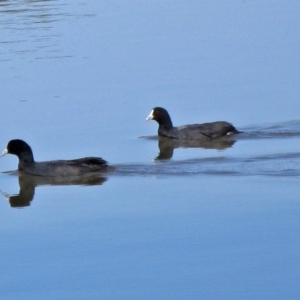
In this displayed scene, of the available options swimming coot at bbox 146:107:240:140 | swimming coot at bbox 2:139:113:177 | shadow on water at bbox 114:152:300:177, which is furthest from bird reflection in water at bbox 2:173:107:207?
swimming coot at bbox 146:107:240:140

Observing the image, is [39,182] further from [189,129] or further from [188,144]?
[189,129]

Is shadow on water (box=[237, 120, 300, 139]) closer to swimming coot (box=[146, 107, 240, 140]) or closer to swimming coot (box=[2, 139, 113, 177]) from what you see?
swimming coot (box=[146, 107, 240, 140])

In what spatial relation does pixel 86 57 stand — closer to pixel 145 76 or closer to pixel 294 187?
pixel 145 76

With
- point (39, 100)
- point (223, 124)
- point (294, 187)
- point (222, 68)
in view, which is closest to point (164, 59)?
point (222, 68)

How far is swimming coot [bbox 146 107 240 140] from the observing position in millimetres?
15688

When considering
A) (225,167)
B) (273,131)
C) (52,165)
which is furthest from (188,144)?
(52,165)

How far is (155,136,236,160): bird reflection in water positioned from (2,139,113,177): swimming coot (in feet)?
5.32

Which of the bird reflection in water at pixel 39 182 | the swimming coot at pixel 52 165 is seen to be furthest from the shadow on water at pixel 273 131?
the bird reflection in water at pixel 39 182

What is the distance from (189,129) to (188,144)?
25cm

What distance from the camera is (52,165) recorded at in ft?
45.4

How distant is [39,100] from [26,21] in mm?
10034

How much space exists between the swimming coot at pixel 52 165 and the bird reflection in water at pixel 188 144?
63.9 inches

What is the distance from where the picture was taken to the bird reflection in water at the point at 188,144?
15.3 metres

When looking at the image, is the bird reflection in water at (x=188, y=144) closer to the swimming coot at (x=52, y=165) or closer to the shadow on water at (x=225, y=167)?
the shadow on water at (x=225, y=167)
